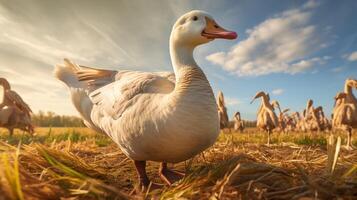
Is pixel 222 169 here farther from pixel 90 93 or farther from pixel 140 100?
pixel 90 93

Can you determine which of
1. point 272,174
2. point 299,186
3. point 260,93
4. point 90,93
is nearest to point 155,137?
point 272,174

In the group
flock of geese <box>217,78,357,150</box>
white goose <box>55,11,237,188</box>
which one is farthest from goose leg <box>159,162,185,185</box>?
flock of geese <box>217,78,357,150</box>

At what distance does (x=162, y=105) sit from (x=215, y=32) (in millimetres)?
1128

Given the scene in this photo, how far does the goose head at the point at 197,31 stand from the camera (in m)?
3.59

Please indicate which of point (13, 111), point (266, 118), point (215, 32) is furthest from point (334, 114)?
point (13, 111)

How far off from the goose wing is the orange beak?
0.75 metres

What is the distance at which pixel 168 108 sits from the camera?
3008mm

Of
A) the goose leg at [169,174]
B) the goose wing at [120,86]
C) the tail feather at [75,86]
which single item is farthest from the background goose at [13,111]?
the goose leg at [169,174]

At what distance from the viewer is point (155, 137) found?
3025 mm

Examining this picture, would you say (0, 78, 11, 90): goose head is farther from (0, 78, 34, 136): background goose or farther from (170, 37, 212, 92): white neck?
(170, 37, 212, 92): white neck

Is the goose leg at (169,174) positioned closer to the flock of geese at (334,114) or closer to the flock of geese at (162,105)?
the flock of geese at (162,105)

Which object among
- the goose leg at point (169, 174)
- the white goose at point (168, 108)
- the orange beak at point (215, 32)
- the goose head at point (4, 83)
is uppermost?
the goose head at point (4, 83)

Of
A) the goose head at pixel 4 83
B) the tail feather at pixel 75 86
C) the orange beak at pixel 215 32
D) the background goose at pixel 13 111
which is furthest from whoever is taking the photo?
the goose head at pixel 4 83

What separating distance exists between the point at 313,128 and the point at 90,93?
22346mm
